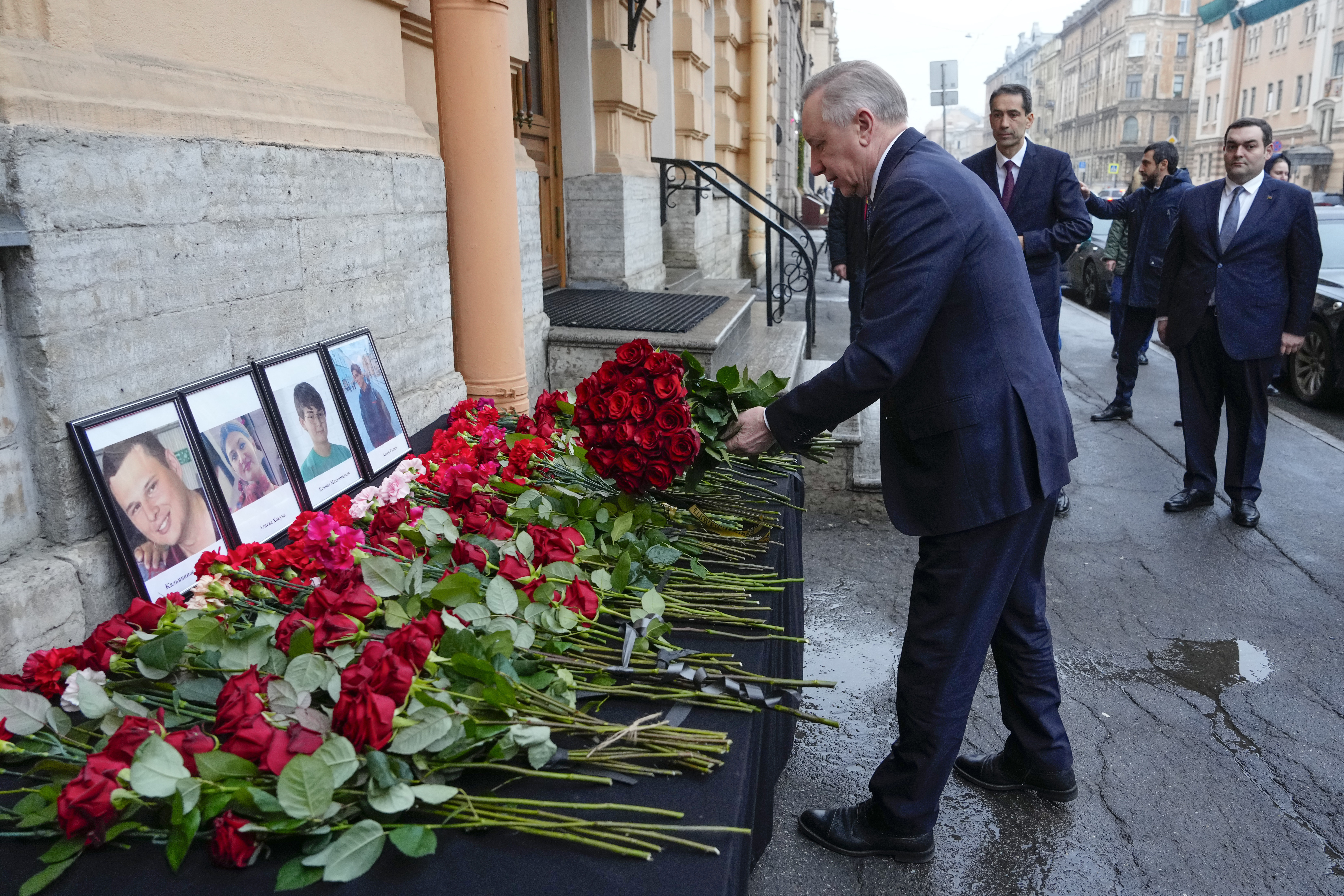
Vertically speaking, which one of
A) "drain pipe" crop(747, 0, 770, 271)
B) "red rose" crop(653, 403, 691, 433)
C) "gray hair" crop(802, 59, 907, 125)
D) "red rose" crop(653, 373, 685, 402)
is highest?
"drain pipe" crop(747, 0, 770, 271)

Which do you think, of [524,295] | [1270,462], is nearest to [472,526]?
[524,295]

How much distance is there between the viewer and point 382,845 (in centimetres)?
134

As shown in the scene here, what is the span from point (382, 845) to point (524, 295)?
A: 4.48 metres

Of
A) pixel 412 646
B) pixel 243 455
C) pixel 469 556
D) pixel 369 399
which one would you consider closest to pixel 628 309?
pixel 369 399

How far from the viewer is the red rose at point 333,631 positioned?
5.38ft

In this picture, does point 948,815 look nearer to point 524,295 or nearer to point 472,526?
point 472,526

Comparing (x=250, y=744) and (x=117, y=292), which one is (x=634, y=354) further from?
(x=250, y=744)

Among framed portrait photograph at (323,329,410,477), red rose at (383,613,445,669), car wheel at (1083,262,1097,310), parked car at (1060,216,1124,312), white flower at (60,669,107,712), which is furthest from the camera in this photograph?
car wheel at (1083,262,1097,310)

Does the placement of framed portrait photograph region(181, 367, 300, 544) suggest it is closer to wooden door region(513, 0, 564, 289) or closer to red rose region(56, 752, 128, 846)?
red rose region(56, 752, 128, 846)

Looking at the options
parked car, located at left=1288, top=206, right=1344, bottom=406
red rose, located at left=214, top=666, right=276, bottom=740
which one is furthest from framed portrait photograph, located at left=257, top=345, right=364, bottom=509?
parked car, located at left=1288, top=206, right=1344, bottom=406

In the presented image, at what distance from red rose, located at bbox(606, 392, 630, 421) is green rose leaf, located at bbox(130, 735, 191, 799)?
124 centimetres

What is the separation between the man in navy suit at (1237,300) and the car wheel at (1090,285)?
10313mm

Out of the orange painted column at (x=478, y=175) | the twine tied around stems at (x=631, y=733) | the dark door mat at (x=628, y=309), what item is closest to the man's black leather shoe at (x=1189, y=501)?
the dark door mat at (x=628, y=309)

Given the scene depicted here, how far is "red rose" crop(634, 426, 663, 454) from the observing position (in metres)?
2.32
